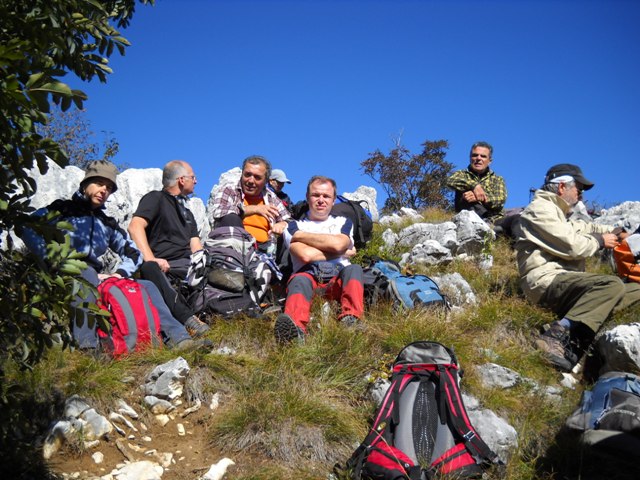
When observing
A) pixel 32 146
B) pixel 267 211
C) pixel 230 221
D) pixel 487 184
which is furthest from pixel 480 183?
pixel 32 146

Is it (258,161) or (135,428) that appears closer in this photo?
(135,428)

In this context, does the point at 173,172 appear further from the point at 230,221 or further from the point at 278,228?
the point at 278,228

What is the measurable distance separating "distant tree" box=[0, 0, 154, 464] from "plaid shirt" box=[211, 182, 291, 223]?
149 inches

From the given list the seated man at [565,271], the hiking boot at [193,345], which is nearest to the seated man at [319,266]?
the hiking boot at [193,345]

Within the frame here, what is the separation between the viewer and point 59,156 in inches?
97.2

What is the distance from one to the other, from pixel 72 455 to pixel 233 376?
1432 mm

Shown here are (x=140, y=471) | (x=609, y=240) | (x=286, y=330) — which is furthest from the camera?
(x=609, y=240)

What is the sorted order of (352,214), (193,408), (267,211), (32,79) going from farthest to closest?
(352,214) < (267,211) < (193,408) < (32,79)

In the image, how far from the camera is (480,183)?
32.5 ft

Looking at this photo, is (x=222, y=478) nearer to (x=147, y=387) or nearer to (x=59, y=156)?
(x=147, y=387)

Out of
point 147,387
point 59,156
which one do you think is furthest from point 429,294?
point 59,156

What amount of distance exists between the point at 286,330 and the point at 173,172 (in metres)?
2.55

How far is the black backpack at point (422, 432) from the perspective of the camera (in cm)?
399

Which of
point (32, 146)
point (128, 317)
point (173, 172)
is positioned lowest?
point (128, 317)
